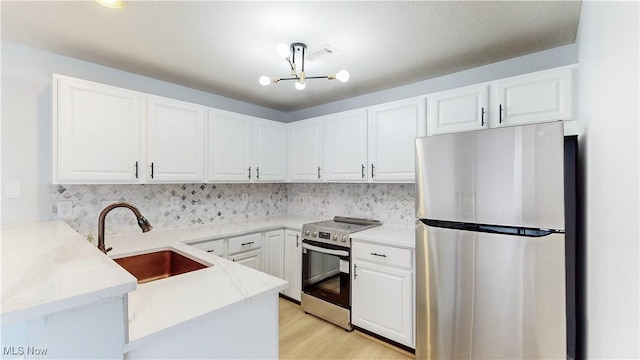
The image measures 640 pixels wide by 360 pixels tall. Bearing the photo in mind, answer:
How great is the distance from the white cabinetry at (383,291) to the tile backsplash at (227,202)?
2.04 ft

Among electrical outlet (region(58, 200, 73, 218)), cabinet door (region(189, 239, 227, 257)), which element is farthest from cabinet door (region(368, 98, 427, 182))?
electrical outlet (region(58, 200, 73, 218))

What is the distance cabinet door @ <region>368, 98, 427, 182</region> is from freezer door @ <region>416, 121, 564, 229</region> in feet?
1.66

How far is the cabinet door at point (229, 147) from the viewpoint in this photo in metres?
2.70

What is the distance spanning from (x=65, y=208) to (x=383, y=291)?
8.34 ft

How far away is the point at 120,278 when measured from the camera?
73 cm

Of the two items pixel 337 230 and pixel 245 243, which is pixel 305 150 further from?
pixel 245 243

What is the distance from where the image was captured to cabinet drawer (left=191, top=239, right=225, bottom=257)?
94.7 inches

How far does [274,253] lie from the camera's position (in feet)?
9.77

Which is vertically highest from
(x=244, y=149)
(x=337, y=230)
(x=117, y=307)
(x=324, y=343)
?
(x=244, y=149)

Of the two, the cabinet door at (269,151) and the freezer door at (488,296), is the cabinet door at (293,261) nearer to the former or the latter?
the cabinet door at (269,151)

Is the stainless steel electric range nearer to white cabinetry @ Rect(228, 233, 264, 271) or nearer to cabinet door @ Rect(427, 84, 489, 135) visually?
white cabinetry @ Rect(228, 233, 264, 271)

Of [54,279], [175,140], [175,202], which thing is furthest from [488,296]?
[175,202]

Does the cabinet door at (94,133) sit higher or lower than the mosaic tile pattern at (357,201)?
higher

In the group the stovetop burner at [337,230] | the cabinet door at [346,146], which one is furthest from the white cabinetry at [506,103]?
the stovetop burner at [337,230]
